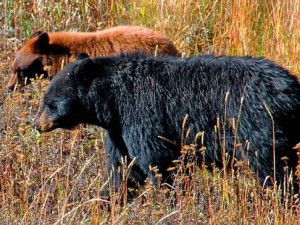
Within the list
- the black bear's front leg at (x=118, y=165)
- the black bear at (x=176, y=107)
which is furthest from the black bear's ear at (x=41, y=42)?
the black bear's front leg at (x=118, y=165)

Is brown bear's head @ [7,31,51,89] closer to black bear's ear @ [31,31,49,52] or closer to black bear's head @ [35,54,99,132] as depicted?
black bear's ear @ [31,31,49,52]

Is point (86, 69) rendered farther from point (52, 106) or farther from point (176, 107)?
point (176, 107)

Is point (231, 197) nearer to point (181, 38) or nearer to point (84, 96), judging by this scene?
point (84, 96)

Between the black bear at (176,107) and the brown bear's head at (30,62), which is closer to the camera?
the black bear at (176,107)

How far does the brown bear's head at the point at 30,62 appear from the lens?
9.32 m

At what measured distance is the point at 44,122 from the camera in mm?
7359

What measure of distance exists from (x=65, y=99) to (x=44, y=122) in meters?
0.26

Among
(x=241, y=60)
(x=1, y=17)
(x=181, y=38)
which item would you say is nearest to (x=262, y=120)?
(x=241, y=60)

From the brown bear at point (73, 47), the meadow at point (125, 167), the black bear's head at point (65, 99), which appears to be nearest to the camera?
the meadow at point (125, 167)

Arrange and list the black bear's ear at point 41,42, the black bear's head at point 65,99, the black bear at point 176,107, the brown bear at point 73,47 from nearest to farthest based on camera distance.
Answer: the black bear at point 176,107 → the black bear's head at point 65,99 → the brown bear at point 73,47 → the black bear's ear at point 41,42

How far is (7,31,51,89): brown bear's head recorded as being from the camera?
9.32 metres

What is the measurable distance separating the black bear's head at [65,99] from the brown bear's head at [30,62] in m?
1.97

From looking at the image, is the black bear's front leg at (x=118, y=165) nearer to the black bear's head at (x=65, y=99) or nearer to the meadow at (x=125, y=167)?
the meadow at (x=125, y=167)

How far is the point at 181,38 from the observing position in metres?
9.91
